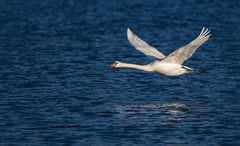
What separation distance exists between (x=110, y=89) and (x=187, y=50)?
3.15 m

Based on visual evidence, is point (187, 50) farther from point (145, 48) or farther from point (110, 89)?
point (110, 89)

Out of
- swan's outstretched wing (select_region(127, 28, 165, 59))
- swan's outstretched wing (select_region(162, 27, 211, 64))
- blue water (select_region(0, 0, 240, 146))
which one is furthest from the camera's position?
swan's outstretched wing (select_region(127, 28, 165, 59))

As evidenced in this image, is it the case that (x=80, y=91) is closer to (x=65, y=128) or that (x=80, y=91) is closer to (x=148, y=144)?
(x=65, y=128)

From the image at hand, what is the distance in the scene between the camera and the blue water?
1378cm

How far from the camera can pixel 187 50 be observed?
1545 cm

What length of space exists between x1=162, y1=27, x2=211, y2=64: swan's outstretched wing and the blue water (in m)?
0.93

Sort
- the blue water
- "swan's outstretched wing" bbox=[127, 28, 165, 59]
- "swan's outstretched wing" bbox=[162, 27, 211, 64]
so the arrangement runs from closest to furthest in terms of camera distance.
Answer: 1. the blue water
2. "swan's outstretched wing" bbox=[162, 27, 211, 64]
3. "swan's outstretched wing" bbox=[127, 28, 165, 59]

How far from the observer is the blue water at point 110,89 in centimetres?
1378

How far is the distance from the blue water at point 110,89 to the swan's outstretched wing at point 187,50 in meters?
0.93

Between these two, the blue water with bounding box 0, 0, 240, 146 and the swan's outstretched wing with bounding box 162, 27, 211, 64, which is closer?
the blue water with bounding box 0, 0, 240, 146

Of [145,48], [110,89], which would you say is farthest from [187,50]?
[110,89]

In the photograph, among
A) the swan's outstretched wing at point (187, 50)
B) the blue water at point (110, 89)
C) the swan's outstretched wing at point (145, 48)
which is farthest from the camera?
the swan's outstretched wing at point (145, 48)

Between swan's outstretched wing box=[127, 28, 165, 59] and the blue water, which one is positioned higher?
swan's outstretched wing box=[127, 28, 165, 59]

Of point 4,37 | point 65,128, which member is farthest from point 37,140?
point 4,37
